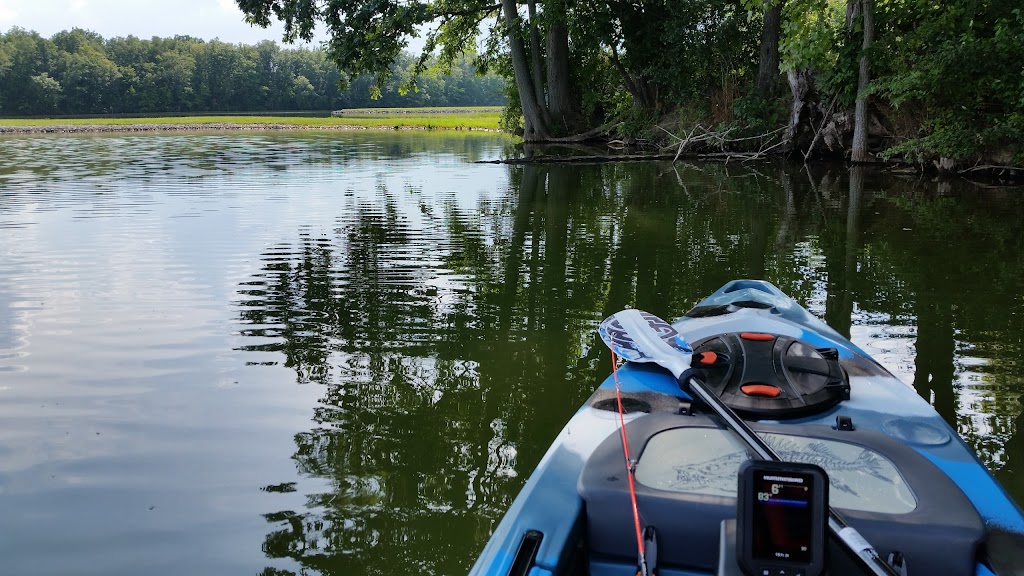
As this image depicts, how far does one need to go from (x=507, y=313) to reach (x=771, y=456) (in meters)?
3.88

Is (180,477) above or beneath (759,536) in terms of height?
beneath

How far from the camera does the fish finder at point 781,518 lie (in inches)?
77.4

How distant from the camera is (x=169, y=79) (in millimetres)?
83438

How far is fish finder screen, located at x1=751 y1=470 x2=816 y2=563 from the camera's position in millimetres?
1975

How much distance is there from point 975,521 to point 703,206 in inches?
406

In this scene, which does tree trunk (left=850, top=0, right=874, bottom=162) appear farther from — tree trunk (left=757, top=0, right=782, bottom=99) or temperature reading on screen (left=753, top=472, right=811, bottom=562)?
temperature reading on screen (left=753, top=472, right=811, bottom=562)

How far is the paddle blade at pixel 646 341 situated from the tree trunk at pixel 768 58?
61.3 ft

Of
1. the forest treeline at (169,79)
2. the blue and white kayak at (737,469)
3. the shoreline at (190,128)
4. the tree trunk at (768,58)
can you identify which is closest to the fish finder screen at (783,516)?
the blue and white kayak at (737,469)

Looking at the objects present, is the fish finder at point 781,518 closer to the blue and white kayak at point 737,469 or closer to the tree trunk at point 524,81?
the blue and white kayak at point 737,469

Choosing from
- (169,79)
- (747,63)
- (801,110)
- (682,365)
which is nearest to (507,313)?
(682,365)

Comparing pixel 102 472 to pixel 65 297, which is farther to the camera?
pixel 65 297

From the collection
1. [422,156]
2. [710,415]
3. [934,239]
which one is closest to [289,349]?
[710,415]

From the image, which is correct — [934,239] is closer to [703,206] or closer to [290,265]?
[703,206]

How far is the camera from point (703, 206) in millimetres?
12305
